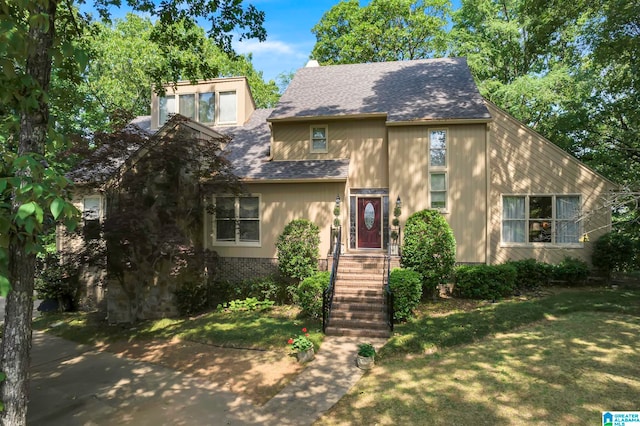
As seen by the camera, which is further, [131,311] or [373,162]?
[373,162]

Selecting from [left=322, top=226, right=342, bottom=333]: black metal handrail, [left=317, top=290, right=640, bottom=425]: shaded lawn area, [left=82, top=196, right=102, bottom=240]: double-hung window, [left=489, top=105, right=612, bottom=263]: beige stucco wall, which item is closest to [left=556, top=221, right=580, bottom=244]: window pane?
[left=489, top=105, right=612, bottom=263]: beige stucco wall

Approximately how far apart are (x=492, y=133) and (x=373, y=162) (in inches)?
178

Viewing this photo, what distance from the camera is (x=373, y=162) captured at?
544 inches

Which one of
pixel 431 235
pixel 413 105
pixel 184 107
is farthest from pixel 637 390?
pixel 184 107

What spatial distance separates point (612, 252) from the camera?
38.5 ft

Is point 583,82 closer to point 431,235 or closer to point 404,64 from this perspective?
point 404,64

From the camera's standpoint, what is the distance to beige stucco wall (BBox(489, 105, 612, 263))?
12398 millimetres

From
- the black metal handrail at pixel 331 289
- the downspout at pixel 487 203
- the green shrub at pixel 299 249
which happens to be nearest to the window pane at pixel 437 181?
the downspout at pixel 487 203

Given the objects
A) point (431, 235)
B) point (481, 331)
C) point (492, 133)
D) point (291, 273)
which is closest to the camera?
point (481, 331)

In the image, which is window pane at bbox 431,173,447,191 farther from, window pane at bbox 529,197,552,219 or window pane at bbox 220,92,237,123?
window pane at bbox 220,92,237,123

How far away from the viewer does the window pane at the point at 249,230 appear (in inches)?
530

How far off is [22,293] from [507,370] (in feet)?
24.6

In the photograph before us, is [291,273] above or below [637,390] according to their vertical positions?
above

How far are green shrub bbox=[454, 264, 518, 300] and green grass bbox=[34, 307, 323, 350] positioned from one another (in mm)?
5336
